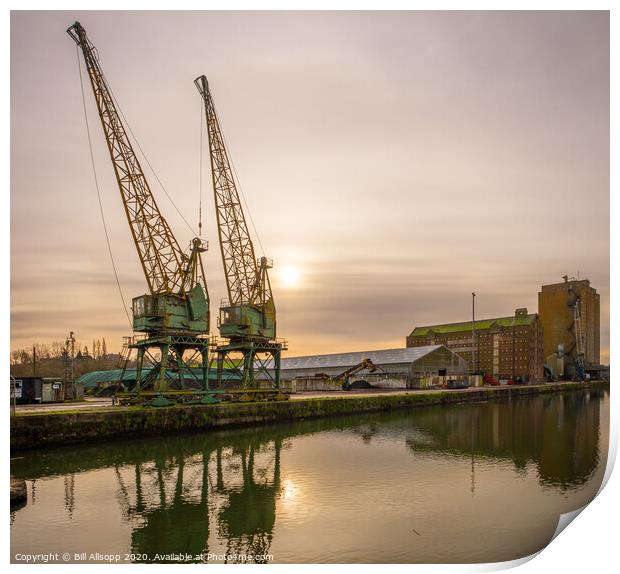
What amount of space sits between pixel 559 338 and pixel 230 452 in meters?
82.2

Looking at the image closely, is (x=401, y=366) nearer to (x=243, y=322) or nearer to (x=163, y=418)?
(x=243, y=322)

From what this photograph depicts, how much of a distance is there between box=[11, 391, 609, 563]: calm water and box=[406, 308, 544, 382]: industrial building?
2660 inches

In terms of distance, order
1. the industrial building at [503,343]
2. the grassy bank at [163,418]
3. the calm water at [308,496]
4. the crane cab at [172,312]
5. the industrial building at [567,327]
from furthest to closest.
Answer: the industrial building at [503,343], the industrial building at [567,327], the crane cab at [172,312], the grassy bank at [163,418], the calm water at [308,496]

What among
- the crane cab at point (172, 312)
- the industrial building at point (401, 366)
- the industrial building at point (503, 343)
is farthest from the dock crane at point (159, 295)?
the industrial building at point (503, 343)

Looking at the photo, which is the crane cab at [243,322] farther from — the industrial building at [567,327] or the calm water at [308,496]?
the industrial building at [567,327]

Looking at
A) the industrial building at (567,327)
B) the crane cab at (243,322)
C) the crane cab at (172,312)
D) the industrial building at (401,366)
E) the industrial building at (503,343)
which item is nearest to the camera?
the crane cab at (172,312)

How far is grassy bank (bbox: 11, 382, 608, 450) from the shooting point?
79.6 feet

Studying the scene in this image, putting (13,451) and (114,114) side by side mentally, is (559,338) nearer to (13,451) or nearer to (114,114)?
(114,114)

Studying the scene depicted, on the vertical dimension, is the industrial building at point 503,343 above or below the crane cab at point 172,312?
below

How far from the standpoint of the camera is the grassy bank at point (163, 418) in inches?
955

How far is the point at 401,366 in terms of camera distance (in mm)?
66938

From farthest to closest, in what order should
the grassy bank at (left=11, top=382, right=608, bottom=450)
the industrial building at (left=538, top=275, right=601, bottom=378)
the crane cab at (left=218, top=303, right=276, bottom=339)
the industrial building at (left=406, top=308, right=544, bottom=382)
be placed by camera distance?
the industrial building at (left=406, top=308, right=544, bottom=382)
the industrial building at (left=538, top=275, right=601, bottom=378)
the crane cab at (left=218, top=303, right=276, bottom=339)
the grassy bank at (left=11, top=382, right=608, bottom=450)

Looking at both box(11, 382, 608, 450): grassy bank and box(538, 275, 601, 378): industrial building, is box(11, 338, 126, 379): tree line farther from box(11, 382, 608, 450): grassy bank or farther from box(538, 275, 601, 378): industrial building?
box(538, 275, 601, 378): industrial building

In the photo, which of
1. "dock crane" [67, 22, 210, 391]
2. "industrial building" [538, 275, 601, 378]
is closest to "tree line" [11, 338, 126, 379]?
"dock crane" [67, 22, 210, 391]
